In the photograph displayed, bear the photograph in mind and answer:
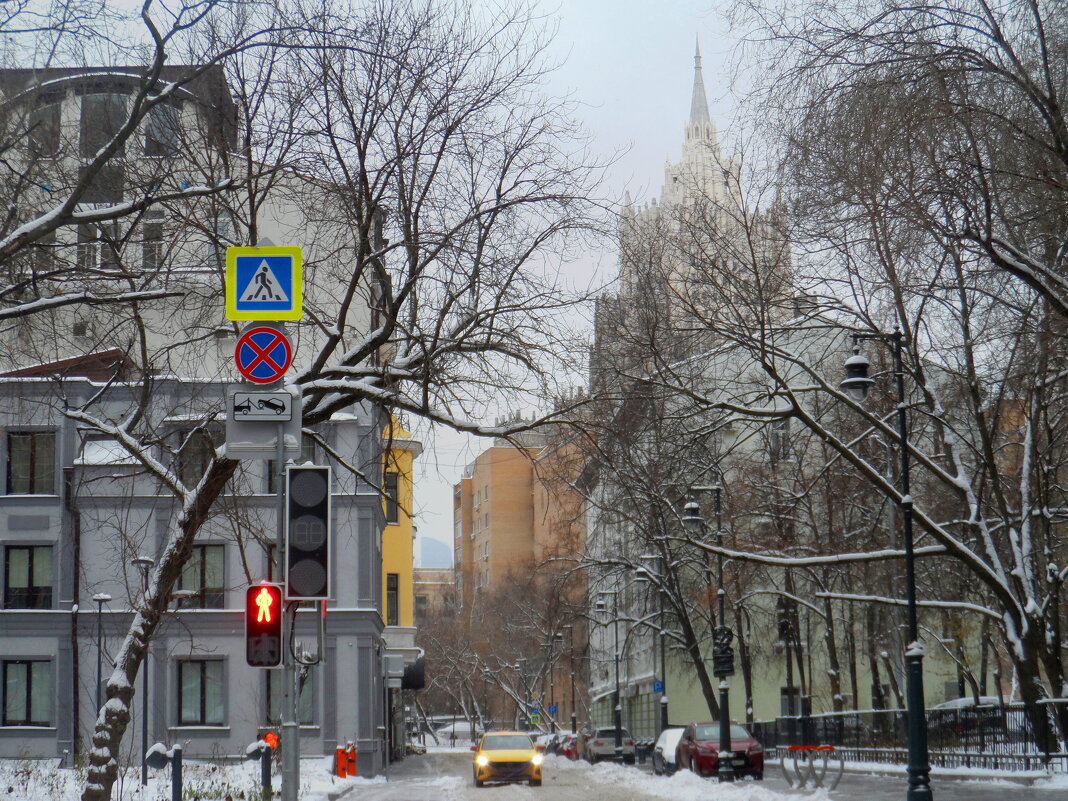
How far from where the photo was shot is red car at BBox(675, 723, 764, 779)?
3562 centimetres

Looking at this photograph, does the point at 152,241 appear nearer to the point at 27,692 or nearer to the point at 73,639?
the point at 73,639

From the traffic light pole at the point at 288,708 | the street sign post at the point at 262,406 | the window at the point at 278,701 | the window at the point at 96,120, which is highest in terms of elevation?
the window at the point at 96,120

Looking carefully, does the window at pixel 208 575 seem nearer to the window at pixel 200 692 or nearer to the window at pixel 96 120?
the window at pixel 200 692

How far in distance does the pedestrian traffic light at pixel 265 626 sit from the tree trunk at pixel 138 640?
5343 millimetres

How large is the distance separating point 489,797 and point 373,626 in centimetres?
1420

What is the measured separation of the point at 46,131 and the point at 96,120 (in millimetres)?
1151

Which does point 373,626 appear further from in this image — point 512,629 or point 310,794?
point 512,629

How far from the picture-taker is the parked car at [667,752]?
40.8m

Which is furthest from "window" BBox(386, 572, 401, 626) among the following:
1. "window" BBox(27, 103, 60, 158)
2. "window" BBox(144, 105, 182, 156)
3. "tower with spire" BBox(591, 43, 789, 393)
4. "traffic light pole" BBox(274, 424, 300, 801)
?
"traffic light pole" BBox(274, 424, 300, 801)

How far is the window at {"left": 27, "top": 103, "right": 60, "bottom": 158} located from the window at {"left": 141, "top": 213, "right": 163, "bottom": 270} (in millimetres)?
1391

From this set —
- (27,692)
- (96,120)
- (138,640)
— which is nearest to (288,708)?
(138,640)

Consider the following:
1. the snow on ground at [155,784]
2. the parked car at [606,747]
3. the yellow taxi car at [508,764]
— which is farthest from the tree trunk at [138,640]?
the parked car at [606,747]

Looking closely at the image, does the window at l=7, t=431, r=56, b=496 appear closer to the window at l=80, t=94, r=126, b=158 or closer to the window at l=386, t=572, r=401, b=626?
the window at l=386, t=572, r=401, b=626

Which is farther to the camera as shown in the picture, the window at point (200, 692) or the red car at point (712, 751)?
the window at point (200, 692)
